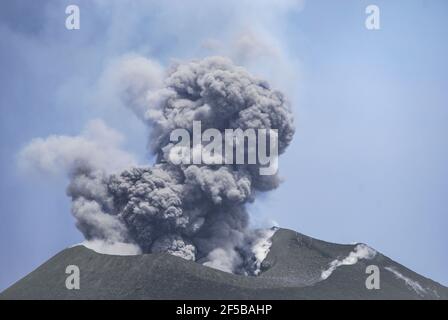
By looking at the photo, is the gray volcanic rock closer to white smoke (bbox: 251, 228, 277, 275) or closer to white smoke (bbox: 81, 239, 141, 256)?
white smoke (bbox: 251, 228, 277, 275)

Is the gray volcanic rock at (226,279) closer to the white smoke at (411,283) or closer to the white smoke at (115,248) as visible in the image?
the white smoke at (411,283)

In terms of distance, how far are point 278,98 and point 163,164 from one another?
1564 cm

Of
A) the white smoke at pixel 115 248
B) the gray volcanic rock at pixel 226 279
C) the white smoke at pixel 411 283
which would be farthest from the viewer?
the white smoke at pixel 411 283

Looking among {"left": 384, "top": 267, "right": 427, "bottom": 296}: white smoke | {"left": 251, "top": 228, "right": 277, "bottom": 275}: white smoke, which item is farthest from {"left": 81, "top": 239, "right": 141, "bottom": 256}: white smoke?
{"left": 384, "top": 267, "right": 427, "bottom": 296}: white smoke

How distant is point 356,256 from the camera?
335 ft

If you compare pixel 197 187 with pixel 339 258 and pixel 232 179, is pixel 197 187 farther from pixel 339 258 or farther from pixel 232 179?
pixel 339 258

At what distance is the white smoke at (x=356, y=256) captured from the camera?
98106mm

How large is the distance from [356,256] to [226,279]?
77.2 ft

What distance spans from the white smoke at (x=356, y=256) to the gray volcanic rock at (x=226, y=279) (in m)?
0.56

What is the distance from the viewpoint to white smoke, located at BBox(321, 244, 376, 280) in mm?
98106

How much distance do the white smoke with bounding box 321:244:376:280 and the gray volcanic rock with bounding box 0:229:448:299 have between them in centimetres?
56

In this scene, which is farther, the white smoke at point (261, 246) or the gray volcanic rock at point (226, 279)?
the white smoke at point (261, 246)

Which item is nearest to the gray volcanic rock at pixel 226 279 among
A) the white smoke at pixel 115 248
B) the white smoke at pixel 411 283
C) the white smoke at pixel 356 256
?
the white smoke at pixel 411 283
